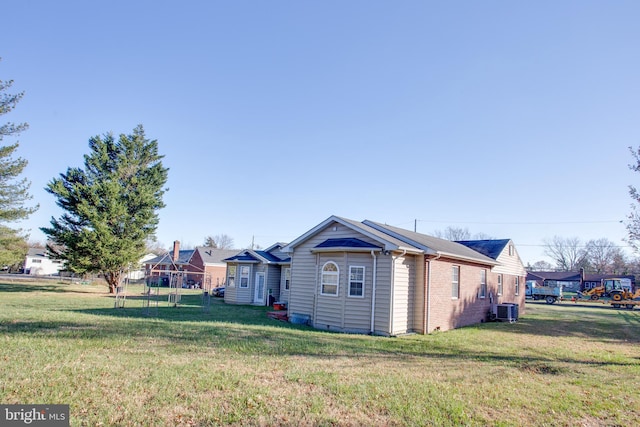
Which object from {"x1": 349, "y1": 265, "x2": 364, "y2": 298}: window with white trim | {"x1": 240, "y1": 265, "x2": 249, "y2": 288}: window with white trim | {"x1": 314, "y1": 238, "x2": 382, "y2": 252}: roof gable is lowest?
{"x1": 240, "y1": 265, "x2": 249, "y2": 288}: window with white trim

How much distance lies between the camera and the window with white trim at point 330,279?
47.1 feet

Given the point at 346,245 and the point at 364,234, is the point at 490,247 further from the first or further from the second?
the point at 346,245

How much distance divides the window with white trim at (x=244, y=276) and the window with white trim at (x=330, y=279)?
1219 centimetres

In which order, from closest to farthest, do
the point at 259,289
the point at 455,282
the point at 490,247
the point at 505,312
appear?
the point at 455,282
the point at 505,312
the point at 490,247
the point at 259,289

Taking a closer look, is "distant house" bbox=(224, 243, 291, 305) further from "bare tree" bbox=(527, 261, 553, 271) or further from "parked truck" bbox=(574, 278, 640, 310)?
"bare tree" bbox=(527, 261, 553, 271)

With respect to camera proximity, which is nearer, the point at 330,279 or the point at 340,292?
the point at 340,292

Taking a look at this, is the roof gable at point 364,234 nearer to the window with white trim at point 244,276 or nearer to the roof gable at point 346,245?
the roof gable at point 346,245

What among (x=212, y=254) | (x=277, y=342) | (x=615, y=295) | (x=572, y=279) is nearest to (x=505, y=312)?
(x=277, y=342)

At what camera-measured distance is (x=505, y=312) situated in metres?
20.0

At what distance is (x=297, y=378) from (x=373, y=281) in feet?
22.7

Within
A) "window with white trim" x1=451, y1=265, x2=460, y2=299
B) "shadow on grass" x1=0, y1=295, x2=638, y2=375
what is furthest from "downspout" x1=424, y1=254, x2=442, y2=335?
"window with white trim" x1=451, y1=265, x2=460, y2=299

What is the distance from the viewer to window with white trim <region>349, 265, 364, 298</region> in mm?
13859

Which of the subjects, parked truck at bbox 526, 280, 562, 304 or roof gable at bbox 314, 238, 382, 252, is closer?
roof gable at bbox 314, 238, 382, 252

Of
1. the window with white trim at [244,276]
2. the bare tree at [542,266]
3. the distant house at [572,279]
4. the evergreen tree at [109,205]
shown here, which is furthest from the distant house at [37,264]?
the bare tree at [542,266]
